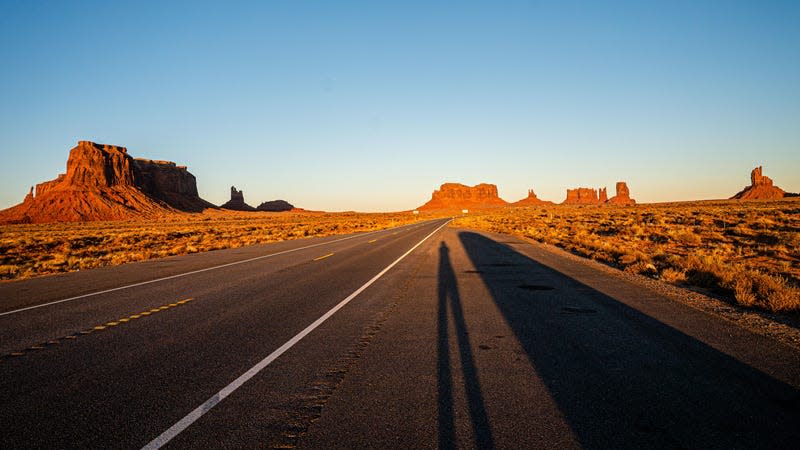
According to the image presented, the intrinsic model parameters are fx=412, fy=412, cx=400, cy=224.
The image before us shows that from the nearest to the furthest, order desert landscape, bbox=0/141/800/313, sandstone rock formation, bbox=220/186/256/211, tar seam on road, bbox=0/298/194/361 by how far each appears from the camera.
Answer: tar seam on road, bbox=0/298/194/361 → desert landscape, bbox=0/141/800/313 → sandstone rock formation, bbox=220/186/256/211

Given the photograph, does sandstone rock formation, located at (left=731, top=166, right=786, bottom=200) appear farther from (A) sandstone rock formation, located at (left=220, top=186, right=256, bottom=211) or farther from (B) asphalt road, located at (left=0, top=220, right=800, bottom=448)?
(A) sandstone rock formation, located at (left=220, top=186, right=256, bottom=211)

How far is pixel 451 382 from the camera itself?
3916mm

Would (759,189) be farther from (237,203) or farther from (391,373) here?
(237,203)

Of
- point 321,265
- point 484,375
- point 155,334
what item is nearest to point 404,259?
point 321,265

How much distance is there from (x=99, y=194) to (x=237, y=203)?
68.6 meters

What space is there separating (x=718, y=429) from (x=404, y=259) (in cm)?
1215

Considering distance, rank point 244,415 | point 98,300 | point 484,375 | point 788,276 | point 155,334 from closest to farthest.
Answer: point 244,415 < point 484,375 < point 155,334 < point 98,300 < point 788,276

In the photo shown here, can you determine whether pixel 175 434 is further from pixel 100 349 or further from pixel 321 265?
pixel 321 265

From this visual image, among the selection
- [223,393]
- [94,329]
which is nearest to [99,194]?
[94,329]

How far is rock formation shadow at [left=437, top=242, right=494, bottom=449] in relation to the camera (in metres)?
2.96

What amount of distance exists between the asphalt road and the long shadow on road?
2 cm

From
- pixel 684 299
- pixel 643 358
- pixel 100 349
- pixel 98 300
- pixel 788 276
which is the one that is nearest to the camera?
pixel 643 358

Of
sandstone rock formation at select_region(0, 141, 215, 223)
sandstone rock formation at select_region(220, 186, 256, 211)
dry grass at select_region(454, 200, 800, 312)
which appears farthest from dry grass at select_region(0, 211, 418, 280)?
sandstone rock formation at select_region(220, 186, 256, 211)

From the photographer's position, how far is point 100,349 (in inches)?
201
